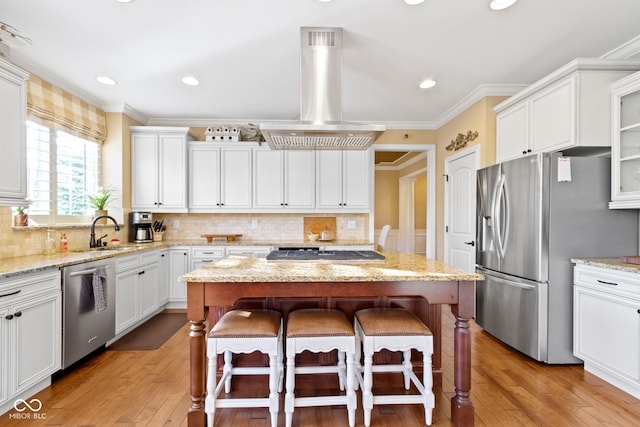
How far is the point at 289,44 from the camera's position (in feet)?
8.13

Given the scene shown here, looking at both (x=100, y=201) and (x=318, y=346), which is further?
(x=100, y=201)

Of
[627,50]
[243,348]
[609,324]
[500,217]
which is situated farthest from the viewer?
[500,217]

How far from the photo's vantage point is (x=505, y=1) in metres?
1.97

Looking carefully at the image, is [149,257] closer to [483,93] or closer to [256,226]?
[256,226]

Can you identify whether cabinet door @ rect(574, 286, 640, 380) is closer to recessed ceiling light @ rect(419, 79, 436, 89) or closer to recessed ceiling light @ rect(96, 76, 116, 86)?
recessed ceiling light @ rect(419, 79, 436, 89)

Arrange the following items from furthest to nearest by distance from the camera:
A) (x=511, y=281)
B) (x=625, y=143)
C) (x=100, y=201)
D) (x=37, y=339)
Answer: (x=100, y=201) < (x=511, y=281) < (x=625, y=143) < (x=37, y=339)

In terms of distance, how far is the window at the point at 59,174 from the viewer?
288 centimetres

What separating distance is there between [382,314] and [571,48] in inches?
108

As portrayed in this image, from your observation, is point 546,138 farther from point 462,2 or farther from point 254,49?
point 254,49

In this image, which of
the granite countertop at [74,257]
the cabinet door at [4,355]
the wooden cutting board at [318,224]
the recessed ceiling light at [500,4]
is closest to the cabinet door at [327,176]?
the wooden cutting board at [318,224]

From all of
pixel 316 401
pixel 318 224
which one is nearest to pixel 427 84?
pixel 318 224

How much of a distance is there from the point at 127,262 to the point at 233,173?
1.73 metres

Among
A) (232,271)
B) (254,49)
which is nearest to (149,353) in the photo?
(232,271)

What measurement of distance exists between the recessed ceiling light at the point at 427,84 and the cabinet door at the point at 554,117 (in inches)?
36.1
